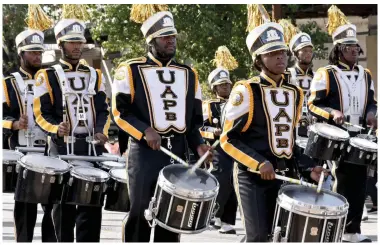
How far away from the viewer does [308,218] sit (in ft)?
21.1

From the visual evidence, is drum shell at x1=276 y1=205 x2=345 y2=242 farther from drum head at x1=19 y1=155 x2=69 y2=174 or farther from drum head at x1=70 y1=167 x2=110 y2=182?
drum head at x1=19 y1=155 x2=69 y2=174

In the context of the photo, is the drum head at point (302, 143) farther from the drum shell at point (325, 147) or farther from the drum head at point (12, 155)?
the drum head at point (12, 155)

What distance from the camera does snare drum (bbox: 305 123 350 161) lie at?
29.6 ft

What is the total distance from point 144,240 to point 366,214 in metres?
5.10

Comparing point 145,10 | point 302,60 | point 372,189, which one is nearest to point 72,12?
point 145,10

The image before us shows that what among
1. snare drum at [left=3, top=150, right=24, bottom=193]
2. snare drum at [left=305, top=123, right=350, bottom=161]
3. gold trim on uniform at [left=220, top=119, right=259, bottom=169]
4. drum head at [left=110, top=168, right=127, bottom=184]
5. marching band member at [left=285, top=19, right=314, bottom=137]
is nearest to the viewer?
gold trim on uniform at [left=220, top=119, right=259, bottom=169]

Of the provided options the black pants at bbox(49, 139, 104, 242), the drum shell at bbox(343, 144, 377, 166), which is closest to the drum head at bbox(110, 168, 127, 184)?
the black pants at bbox(49, 139, 104, 242)

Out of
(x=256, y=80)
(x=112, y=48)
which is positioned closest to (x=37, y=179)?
(x=256, y=80)

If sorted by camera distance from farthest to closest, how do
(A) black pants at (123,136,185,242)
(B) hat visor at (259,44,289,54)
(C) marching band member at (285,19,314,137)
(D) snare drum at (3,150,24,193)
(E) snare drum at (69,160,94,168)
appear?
1. (C) marching band member at (285,19,314,137)
2. (D) snare drum at (3,150,24,193)
3. (E) snare drum at (69,160,94,168)
4. (A) black pants at (123,136,185,242)
5. (B) hat visor at (259,44,289,54)

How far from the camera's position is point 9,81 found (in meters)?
9.79

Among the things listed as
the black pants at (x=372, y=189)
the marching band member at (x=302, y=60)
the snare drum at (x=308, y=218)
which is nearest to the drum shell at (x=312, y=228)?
the snare drum at (x=308, y=218)

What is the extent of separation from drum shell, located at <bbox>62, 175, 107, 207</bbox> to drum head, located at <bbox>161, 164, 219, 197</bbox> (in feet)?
4.00

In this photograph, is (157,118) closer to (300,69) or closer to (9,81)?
(9,81)

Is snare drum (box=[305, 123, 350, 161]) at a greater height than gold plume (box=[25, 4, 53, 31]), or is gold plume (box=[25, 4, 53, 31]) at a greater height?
gold plume (box=[25, 4, 53, 31])
